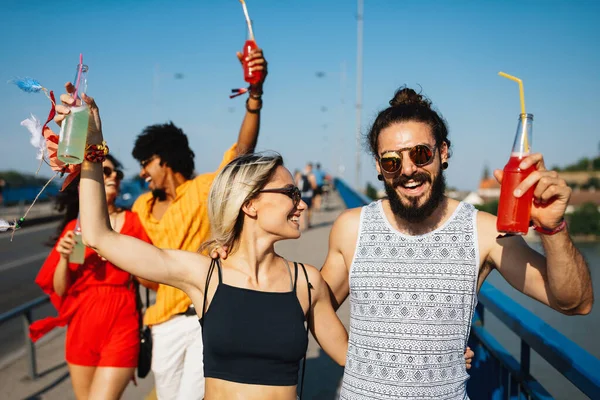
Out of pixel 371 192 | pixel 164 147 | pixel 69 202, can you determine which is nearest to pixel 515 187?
pixel 164 147

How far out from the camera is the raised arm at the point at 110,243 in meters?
2.10

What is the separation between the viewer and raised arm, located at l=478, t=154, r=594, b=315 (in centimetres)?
174

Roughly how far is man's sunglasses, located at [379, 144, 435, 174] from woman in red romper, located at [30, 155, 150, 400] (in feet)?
5.97

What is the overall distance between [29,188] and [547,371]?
27430mm

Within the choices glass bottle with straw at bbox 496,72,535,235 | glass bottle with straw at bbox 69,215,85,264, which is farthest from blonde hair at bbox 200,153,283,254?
glass bottle with straw at bbox 69,215,85,264

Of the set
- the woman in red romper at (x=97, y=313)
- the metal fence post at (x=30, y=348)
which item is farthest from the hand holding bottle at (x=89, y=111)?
the metal fence post at (x=30, y=348)

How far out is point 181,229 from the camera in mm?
3326

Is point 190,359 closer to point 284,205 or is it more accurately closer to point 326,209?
point 284,205

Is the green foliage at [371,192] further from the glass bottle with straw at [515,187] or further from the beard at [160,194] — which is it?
the glass bottle with straw at [515,187]

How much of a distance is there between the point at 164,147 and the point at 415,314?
6.68 feet

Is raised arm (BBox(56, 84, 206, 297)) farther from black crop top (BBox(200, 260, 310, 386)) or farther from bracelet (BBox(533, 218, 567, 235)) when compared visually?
bracelet (BBox(533, 218, 567, 235))

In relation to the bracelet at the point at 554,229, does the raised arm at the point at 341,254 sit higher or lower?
lower

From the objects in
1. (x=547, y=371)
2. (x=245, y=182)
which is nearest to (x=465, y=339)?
(x=547, y=371)

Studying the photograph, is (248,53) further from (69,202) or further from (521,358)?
(521,358)
